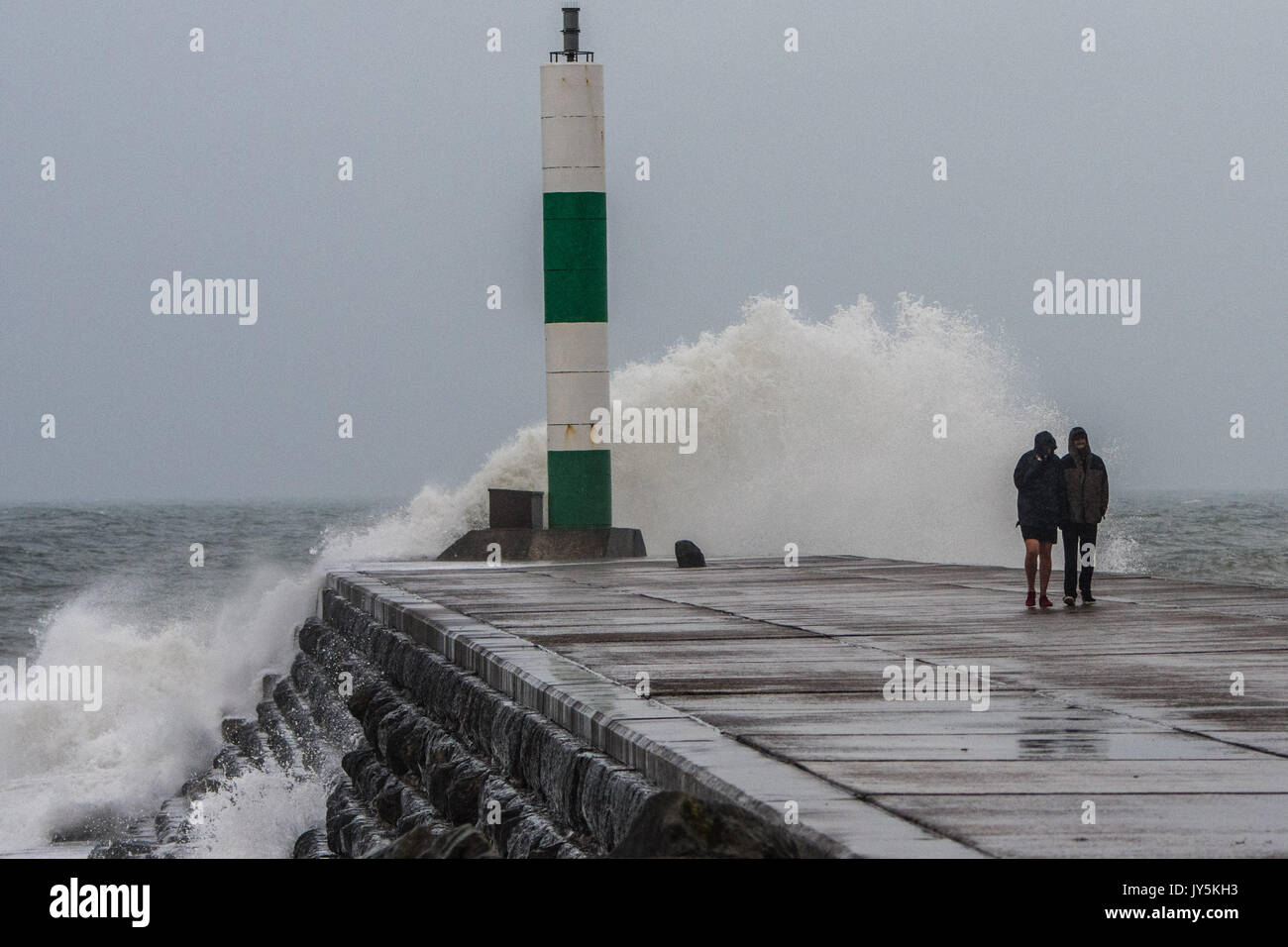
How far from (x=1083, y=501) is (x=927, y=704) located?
19.4 ft

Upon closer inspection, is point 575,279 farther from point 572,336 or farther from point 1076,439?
point 1076,439

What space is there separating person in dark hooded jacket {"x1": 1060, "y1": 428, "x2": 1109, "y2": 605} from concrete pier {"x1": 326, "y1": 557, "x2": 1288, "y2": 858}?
0.46 meters

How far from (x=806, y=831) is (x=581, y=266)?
16429 mm

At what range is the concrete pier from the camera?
17.2 ft

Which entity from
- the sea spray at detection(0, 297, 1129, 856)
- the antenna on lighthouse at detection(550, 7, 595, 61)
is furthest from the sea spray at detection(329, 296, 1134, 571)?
the antenna on lighthouse at detection(550, 7, 595, 61)

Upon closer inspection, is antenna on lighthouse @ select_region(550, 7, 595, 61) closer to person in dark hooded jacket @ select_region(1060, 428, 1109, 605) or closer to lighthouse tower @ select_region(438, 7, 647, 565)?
lighthouse tower @ select_region(438, 7, 647, 565)

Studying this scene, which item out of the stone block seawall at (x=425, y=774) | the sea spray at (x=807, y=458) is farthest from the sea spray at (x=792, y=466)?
the stone block seawall at (x=425, y=774)

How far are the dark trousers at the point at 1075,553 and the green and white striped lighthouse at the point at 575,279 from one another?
8.98m

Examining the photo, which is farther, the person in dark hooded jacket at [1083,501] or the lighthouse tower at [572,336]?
the lighthouse tower at [572,336]

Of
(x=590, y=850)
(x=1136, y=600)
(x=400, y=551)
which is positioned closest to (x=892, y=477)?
(x=400, y=551)

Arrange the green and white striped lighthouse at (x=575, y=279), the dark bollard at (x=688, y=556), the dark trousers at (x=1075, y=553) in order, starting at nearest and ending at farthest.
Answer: the dark trousers at (x=1075, y=553), the dark bollard at (x=688, y=556), the green and white striped lighthouse at (x=575, y=279)

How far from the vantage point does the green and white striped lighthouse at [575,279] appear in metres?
21.0

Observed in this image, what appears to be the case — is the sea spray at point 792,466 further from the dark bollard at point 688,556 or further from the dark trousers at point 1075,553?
the dark trousers at point 1075,553

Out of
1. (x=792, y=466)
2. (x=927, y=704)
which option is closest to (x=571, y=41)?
(x=792, y=466)
